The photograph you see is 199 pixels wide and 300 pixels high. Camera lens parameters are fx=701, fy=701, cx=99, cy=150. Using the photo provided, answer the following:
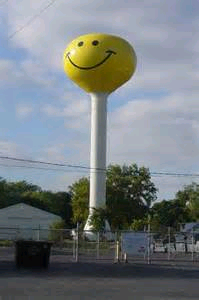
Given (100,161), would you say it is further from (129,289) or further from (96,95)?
(129,289)

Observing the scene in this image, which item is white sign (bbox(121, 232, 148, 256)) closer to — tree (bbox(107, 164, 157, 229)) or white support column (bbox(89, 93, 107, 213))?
white support column (bbox(89, 93, 107, 213))

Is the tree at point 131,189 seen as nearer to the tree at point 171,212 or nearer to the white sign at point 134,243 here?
the tree at point 171,212

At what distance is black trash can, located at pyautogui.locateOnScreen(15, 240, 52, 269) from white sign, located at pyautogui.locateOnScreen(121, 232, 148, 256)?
5972mm

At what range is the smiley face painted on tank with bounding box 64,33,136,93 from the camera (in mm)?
56781

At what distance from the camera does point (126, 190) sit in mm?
82875

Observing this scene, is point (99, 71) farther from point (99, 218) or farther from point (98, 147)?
point (99, 218)

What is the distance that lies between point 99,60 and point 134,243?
81.6 ft

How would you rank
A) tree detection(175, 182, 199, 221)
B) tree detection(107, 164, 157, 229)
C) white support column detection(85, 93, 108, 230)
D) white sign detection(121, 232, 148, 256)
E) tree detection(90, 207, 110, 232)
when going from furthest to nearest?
tree detection(175, 182, 199, 221) → tree detection(107, 164, 157, 229) → white support column detection(85, 93, 108, 230) → tree detection(90, 207, 110, 232) → white sign detection(121, 232, 148, 256)

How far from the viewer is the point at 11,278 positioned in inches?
888

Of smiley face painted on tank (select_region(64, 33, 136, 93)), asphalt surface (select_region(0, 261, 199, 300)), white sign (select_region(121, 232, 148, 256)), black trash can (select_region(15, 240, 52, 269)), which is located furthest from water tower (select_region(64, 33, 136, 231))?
asphalt surface (select_region(0, 261, 199, 300))

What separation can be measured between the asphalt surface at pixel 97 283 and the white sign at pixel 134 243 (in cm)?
490

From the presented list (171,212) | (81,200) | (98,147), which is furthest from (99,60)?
(171,212)

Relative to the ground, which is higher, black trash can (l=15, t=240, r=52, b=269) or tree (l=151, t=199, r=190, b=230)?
tree (l=151, t=199, r=190, b=230)

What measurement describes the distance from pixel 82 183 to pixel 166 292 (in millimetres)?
65895
